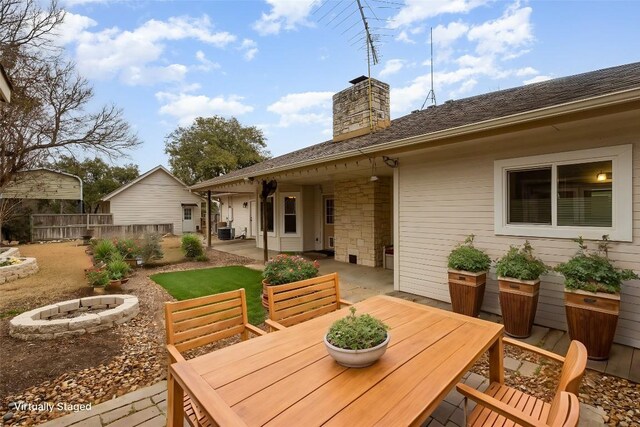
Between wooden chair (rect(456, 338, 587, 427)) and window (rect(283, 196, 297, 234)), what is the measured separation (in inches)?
355

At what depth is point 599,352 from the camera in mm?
2973

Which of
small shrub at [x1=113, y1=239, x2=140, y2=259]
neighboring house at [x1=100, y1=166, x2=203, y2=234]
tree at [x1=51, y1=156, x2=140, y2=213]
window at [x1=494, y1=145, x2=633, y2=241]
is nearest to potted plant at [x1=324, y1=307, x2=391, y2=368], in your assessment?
window at [x1=494, y1=145, x2=633, y2=241]

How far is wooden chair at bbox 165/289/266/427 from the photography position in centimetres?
204

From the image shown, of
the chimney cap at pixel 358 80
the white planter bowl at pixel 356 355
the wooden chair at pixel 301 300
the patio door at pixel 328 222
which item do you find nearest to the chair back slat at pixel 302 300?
the wooden chair at pixel 301 300

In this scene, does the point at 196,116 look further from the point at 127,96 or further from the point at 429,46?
the point at 429,46

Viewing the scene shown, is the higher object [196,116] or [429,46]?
[196,116]

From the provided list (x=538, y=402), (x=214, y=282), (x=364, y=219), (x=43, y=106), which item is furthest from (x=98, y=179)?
(x=538, y=402)

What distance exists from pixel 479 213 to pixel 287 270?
306 cm

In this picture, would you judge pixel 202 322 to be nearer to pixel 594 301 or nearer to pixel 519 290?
pixel 519 290

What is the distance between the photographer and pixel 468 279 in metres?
4.04

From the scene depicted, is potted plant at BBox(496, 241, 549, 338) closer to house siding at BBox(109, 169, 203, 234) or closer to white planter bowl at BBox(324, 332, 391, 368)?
white planter bowl at BBox(324, 332, 391, 368)

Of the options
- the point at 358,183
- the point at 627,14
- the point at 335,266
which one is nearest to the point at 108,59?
the point at 358,183

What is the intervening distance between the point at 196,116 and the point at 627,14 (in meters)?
28.8

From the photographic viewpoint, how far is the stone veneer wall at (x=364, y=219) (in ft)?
25.8
